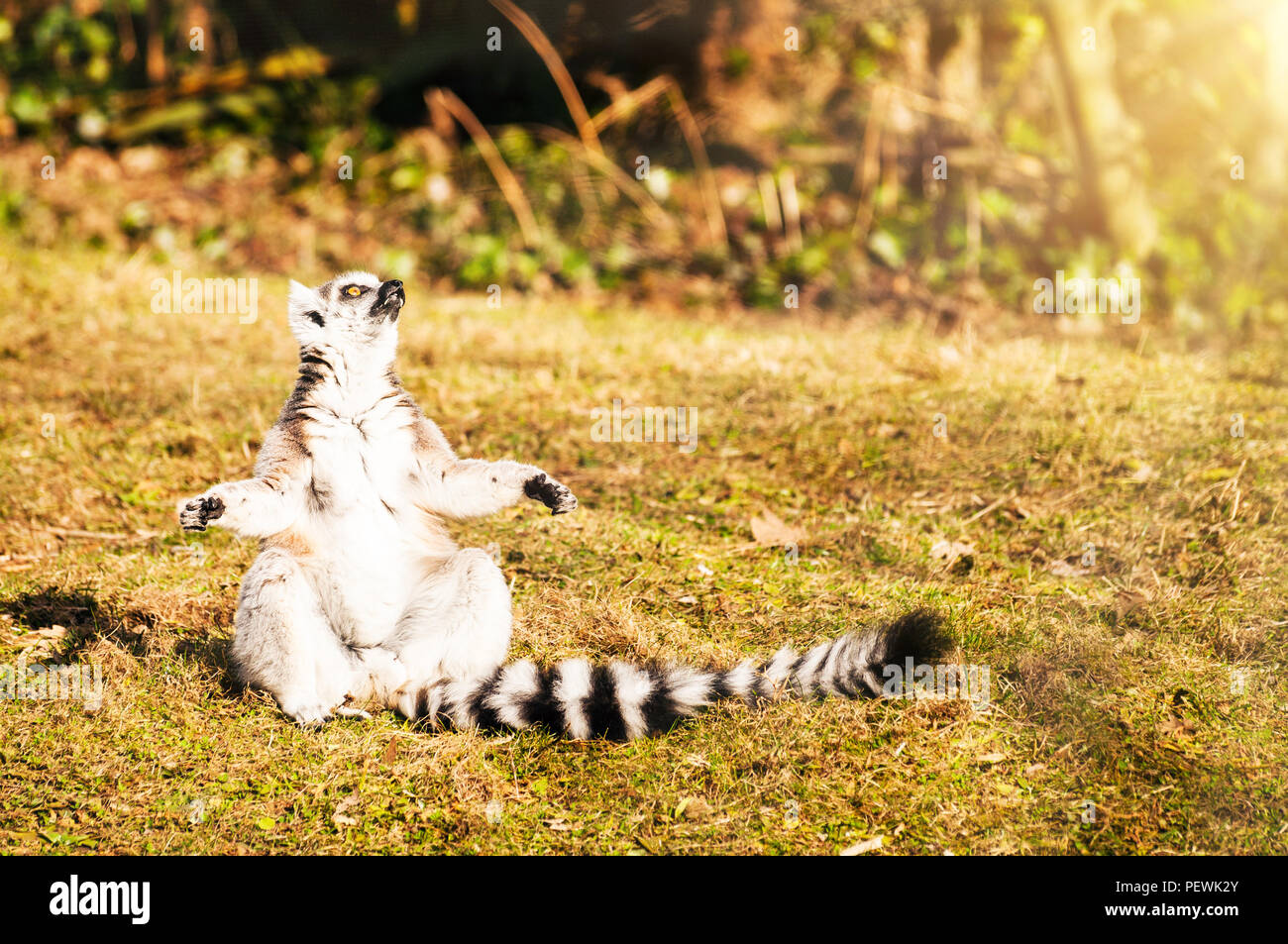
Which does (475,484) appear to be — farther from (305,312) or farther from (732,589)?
(732,589)

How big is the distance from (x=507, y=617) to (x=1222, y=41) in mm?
9824

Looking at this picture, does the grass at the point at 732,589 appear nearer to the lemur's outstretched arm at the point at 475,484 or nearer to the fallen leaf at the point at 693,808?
the fallen leaf at the point at 693,808

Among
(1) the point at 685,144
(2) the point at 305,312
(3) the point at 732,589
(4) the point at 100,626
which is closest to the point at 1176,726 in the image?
(3) the point at 732,589

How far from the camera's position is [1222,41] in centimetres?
1020

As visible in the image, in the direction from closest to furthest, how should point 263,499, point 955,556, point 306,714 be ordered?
point 263,499
point 306,714
point 955,556

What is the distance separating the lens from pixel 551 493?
3.63 m

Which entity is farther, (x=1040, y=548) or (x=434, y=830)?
(x=1040, y=548)

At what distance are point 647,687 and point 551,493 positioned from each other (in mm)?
736

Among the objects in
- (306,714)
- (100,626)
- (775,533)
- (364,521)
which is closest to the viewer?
(306,714)

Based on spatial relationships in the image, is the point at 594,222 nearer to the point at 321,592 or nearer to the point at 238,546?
the point at 238,546

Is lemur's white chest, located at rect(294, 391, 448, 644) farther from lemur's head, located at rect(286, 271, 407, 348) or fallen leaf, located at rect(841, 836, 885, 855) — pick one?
fallen leaf, located at rect(841, 836, 885, 855)

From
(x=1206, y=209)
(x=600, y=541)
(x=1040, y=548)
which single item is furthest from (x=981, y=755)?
(x=1206, y=209)

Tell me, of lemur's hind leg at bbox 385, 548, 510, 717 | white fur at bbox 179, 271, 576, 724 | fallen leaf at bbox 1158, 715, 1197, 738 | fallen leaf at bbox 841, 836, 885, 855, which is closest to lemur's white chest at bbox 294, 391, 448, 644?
white fur at bbox 179, 271, 576, 724

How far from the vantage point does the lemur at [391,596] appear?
144 inches
